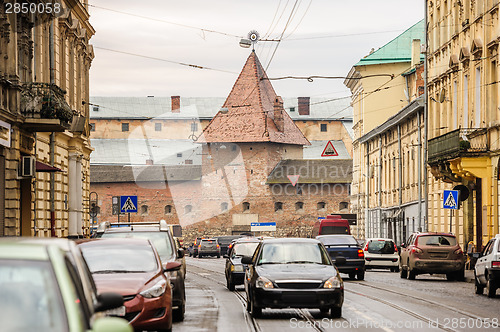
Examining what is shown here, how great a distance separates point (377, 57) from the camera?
72.3 m

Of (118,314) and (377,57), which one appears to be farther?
(377,57)

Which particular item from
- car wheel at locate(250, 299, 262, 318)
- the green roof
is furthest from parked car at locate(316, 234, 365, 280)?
the green roof

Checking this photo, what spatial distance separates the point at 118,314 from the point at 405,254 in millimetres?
22076

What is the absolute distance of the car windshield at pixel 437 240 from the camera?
31.3 meters

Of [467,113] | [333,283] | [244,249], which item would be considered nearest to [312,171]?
[467,113]

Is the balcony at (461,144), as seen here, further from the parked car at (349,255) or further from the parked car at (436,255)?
the parked car at (349,255)

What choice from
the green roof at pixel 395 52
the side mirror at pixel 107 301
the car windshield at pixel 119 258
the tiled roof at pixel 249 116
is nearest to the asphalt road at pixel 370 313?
the car windshield at pixel 119 258

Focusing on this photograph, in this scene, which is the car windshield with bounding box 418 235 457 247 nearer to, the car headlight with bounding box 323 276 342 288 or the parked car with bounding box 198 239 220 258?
the car headlight with bounding box 323 276 342 288

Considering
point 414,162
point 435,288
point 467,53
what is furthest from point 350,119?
point 435,288

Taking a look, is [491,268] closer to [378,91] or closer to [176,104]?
[378,91]

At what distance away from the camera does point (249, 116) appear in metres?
96.3

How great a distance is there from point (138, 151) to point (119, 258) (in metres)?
113

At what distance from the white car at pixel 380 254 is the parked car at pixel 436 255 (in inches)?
316

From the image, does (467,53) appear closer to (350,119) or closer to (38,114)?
(38,114)
